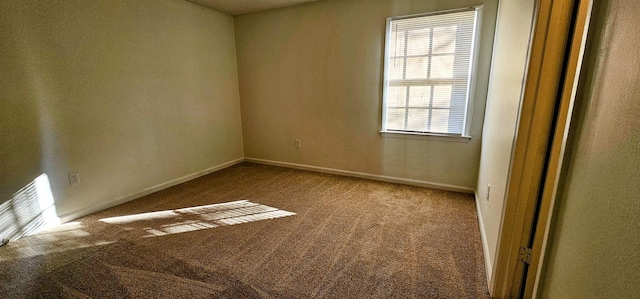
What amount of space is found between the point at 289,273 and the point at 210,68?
3103 mm

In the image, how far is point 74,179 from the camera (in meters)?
2.44

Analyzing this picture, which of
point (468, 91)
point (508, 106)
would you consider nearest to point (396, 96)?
point (468, 91)

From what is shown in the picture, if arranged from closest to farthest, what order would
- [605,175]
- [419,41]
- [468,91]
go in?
[605,175] → [468,91] → [419,41]

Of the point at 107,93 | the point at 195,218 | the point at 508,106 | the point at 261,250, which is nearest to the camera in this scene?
the point at 508,106

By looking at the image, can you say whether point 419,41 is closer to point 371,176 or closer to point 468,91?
point 468,91

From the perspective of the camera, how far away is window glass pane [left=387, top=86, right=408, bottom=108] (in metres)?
3.13

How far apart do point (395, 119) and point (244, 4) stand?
2.50 metres

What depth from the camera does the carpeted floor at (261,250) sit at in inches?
61.1

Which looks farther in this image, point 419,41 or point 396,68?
point 396,68

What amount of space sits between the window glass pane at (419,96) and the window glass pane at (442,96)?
0.24 ft

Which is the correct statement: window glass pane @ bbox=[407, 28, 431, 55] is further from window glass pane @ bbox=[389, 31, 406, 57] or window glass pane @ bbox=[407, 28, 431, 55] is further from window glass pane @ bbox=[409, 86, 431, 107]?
window glass pane @ bbox=[409, 86, 431, 107]

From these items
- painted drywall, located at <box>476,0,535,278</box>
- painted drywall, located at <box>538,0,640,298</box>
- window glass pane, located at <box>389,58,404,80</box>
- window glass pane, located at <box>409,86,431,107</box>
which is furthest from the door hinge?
window glass pane, located at <box>389,58,404,80</box>

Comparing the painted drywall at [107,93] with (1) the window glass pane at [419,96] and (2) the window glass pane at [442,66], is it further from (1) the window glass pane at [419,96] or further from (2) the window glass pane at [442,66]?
(2) the window glass pane at [442,66]

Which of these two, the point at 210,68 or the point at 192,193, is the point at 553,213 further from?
the point at 210,68
